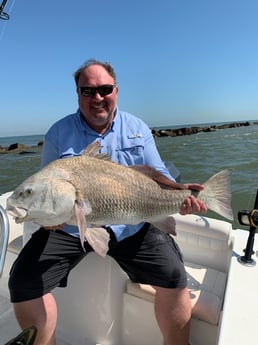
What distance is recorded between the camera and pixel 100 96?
2459mm

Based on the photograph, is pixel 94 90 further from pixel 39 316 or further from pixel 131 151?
pixel 39 316

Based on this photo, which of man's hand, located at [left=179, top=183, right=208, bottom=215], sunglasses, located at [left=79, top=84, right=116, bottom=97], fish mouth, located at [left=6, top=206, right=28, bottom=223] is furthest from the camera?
sunglasses, located at [left=79, top=84, right=116, bottom=97]

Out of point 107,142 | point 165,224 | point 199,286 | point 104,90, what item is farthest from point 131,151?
point 199,286

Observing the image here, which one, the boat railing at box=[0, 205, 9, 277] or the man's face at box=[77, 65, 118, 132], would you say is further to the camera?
the man's face at box=[77, 65, 118, 132]

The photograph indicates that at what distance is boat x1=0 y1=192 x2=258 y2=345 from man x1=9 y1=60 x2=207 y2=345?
161mm

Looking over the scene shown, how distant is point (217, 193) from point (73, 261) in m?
1.19

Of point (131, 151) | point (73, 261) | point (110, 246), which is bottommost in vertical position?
point (73, 261)

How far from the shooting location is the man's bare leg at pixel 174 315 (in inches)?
86.1

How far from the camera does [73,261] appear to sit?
236cm

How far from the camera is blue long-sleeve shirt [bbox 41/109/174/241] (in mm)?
2518

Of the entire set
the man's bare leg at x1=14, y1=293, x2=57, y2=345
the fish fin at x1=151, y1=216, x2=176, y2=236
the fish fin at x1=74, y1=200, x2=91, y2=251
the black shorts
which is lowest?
the man's bare leg at x1=14, y1=293, x2=57, y2=345

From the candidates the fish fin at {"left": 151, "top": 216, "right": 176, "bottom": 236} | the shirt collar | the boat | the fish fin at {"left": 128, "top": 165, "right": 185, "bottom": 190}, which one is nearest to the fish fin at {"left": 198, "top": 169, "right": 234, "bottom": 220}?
the fish fin at {"left": 128, "top": 165, "right": 185, "bottom": 190}

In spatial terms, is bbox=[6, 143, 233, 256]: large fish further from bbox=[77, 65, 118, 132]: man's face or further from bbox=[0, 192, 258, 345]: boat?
bbox=[77, 65, 118, 132]: man's face

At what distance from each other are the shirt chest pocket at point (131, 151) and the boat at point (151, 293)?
81 cm
